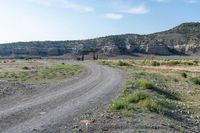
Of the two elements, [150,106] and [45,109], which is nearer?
[45,109]

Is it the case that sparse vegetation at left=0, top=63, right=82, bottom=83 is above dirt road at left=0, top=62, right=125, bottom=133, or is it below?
below

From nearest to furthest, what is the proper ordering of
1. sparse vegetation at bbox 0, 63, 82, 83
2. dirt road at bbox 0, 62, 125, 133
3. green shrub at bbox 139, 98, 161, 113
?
dirt road at bbox 0, 62, 125, 133
green shrub at bbox 139, 98, 161, 113
sparse vegetation at bbox 0, 63, 82, 83

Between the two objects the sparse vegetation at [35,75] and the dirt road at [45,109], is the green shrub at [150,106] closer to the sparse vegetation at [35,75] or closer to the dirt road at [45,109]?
the dirt road at [45,109]

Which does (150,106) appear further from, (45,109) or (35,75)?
(35,75)

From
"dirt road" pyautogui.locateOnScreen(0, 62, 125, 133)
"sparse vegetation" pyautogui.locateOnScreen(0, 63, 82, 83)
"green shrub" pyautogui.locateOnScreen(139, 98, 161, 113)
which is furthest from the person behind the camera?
"sparse vegetation" pyautogui.locateOnScreen(0, 63, 82, 83)

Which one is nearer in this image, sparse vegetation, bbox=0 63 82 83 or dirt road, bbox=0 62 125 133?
dirt road, bbox=0 62 125 133

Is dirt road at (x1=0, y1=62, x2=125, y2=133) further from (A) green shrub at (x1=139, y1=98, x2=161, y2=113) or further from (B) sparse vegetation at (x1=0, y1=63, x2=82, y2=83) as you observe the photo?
(B) sparse vegetation at (x1=0, y1=63, x2=82, y2=83)

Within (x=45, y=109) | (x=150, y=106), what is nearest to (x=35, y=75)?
(x=45, y=109)

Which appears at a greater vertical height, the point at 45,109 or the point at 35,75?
the point at 45,109

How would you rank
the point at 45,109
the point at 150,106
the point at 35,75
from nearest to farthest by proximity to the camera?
1. the point at 45,109
2. the point at 150,106
3. the point at 35,75

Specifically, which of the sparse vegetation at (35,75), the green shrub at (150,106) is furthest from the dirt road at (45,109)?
the sparse vegetation at (35,75)

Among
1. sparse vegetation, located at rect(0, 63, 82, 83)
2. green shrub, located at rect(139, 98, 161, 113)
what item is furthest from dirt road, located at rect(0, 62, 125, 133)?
sparse vegetation, located at rect(0, 63, 82, 83)

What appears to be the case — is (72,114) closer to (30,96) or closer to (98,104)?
(98,104)

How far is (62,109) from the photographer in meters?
22.9
